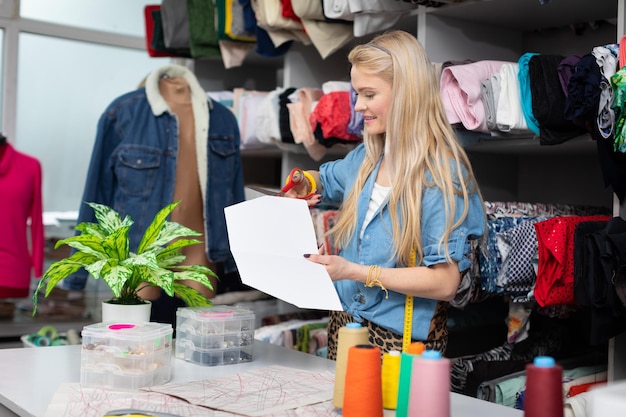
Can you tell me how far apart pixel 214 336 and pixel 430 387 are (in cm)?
82

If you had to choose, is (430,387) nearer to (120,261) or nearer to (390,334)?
(390,334)

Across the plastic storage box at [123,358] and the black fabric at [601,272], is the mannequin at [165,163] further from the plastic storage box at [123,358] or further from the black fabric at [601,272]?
the black fabric at [601,272]

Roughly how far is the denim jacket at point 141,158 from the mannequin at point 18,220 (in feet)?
3.01

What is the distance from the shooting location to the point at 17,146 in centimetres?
476

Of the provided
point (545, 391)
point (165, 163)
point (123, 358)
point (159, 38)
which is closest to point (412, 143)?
point (123, 358)

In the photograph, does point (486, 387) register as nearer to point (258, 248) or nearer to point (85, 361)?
point (258, 248)

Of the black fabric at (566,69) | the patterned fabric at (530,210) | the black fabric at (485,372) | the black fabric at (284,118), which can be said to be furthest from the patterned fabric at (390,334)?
the black fabric at (284,118)

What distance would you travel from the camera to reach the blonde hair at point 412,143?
77.8 inches

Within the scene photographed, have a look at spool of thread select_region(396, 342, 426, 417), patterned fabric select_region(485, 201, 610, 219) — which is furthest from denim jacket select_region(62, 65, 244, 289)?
spool of thread select_region(396, 342, 426, 417)

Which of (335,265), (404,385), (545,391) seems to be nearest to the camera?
(545,391)

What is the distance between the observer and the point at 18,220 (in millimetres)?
3990

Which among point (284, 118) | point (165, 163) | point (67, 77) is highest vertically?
point (67, 77)

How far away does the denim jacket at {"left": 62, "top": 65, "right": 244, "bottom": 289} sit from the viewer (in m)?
3.17

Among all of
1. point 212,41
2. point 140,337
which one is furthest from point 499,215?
point 212,41
